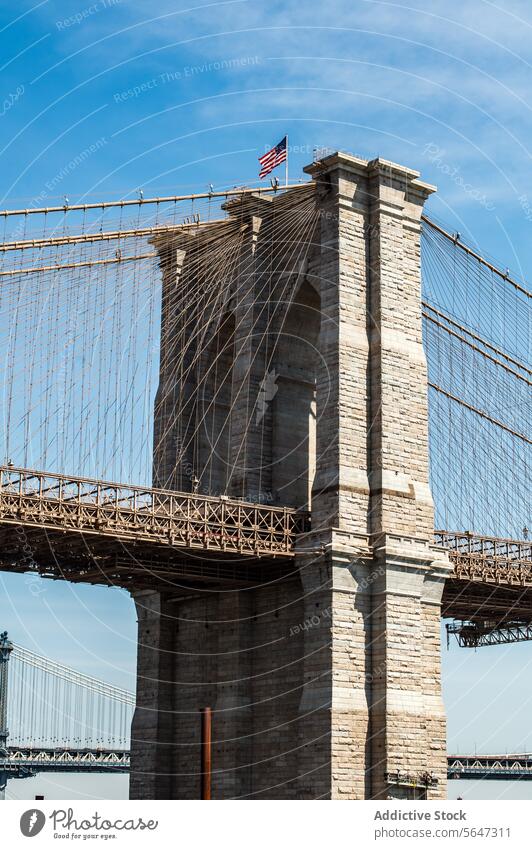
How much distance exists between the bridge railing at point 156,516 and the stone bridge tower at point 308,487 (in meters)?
1.45

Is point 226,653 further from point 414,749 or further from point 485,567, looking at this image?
point 485,567

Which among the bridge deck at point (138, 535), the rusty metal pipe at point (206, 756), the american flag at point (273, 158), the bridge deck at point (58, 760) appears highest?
the american flag at point (273, 158)

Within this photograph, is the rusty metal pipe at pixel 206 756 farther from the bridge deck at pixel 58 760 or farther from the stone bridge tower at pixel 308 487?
the bridge deck at pixel 58 760

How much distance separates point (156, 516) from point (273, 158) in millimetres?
16873

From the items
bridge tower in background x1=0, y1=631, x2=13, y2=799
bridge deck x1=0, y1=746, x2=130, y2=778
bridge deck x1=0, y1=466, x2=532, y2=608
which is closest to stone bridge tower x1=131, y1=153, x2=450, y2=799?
bridge deck x1=0, y1=466, x2=532, y2=608

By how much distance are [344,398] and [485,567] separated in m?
12.0

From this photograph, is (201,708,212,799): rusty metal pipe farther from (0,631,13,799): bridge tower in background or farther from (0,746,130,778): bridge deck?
(0,746,130,778): bridge deck

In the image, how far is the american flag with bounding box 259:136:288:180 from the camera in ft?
179

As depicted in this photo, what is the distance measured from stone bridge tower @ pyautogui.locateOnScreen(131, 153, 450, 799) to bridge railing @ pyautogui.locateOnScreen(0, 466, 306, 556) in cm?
145

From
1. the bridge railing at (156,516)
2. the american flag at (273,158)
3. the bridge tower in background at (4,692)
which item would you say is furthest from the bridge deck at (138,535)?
the bridge tower in background at (4,692)

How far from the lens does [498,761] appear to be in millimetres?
138250

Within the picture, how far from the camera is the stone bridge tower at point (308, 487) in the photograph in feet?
156
